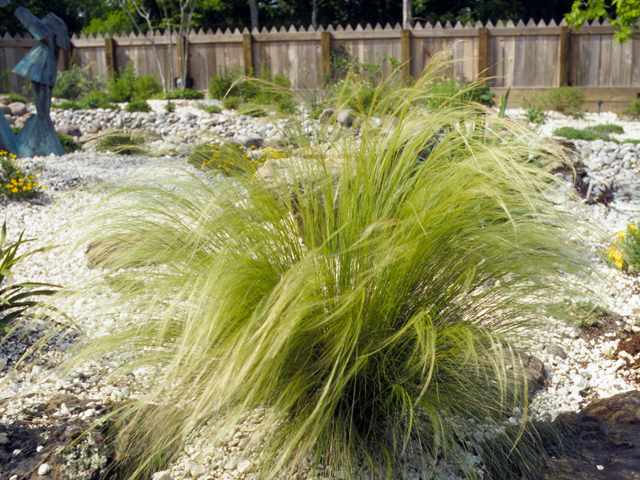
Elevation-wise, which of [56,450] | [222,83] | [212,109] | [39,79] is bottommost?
[56,450]

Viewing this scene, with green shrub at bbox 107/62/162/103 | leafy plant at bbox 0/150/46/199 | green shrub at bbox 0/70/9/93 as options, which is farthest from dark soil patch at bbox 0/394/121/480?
green shrub at bbox 0/70/9/93

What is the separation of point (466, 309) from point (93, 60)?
14.7 m

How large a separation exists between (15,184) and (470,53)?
402 inches

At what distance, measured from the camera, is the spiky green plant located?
54.9 inches

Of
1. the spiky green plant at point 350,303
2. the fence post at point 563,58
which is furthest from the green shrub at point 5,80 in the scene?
the spiky green plant at point 350,303

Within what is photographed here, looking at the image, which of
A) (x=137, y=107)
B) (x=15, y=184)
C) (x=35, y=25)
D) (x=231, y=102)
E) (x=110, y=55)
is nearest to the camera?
(x=15, y=184)

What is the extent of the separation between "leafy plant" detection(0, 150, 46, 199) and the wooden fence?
7256 mm

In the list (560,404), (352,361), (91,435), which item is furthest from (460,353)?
(91,435)

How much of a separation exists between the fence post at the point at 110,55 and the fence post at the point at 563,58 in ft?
35.5

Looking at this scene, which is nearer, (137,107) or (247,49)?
(137,107)

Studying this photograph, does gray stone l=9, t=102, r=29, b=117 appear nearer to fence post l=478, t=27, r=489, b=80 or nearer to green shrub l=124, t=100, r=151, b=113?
green shrub l=124, t=100, r=151, b=113

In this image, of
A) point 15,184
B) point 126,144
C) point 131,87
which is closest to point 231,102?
point 131,87

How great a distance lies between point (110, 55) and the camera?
1348cm

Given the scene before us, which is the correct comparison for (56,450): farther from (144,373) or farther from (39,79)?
(39,79)
